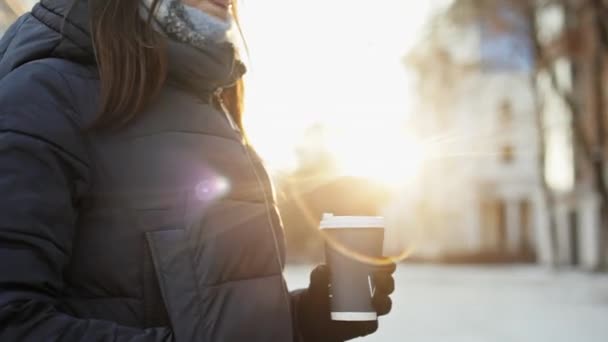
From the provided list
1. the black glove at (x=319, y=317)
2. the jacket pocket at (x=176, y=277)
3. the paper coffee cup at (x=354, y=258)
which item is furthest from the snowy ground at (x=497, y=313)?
the jacket pocket at (x=176, y=277)

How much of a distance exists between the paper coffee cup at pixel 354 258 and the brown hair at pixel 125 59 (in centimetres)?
46

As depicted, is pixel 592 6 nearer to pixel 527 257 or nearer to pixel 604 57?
pixel 604 57

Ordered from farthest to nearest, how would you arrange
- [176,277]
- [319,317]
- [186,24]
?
[319,317] → [186,24] → [176,277]

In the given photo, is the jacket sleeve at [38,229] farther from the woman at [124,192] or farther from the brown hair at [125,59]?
the brown hair at [125,59]

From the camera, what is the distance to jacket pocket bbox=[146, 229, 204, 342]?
1.41 metres

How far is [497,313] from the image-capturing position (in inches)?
541

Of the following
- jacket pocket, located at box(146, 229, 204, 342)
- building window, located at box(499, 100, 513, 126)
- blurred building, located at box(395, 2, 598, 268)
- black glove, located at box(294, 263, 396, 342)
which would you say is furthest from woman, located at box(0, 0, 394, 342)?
building window, located at box(499, 100, 513, 126)

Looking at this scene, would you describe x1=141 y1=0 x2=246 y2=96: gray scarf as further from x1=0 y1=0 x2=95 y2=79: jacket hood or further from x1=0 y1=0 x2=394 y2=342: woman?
x1=0 y1=0 x2=95 y2=79: jacket hood

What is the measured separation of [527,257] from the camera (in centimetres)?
4159

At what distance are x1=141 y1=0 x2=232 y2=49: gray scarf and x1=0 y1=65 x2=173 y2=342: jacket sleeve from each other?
0.28 metres

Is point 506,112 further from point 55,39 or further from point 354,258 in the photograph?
point 55,39

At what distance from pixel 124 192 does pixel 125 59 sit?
23cm

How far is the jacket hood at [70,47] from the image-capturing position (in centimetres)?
146

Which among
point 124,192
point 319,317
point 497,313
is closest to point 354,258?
point 319,317
